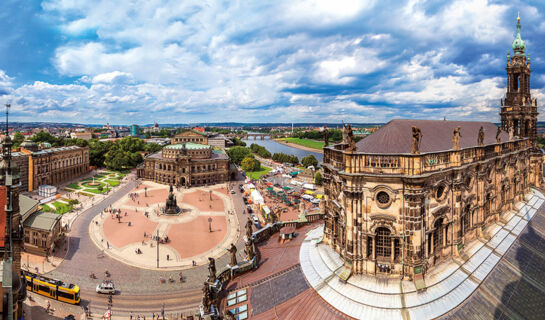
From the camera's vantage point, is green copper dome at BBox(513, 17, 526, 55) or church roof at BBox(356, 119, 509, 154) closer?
church roof at BBox(356, 119, 509, 154)

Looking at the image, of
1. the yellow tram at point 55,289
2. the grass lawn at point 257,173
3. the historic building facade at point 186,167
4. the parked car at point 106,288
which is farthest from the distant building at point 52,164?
the parked car at point 106,288

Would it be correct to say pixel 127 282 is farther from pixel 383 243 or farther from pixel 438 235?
pixel 438 235

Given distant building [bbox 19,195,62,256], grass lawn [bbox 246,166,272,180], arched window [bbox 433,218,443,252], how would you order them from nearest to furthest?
arched window [bbox 433,218,443,252]
distant building [bbox 19,195,62,256]
grass lawn [bbox 246,166,272,180]

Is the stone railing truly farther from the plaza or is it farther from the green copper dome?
the green copper dome

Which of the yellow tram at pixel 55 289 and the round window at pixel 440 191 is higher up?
the round window at pixel 440 191

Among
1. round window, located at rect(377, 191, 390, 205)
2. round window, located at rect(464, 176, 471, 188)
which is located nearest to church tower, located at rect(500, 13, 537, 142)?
round window, located at rect(464, 176, 471, 188)

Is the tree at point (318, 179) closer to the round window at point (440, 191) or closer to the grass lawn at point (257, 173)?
the grass lawn at point (257, 173)

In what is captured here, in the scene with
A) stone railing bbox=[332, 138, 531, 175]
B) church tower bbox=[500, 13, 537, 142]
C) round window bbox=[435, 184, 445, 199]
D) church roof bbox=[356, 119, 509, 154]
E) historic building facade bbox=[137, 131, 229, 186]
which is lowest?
historic building facade bbox=[137, 131, 229, 186]

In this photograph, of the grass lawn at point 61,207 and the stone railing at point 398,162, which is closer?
the stone railing at point 398,162
